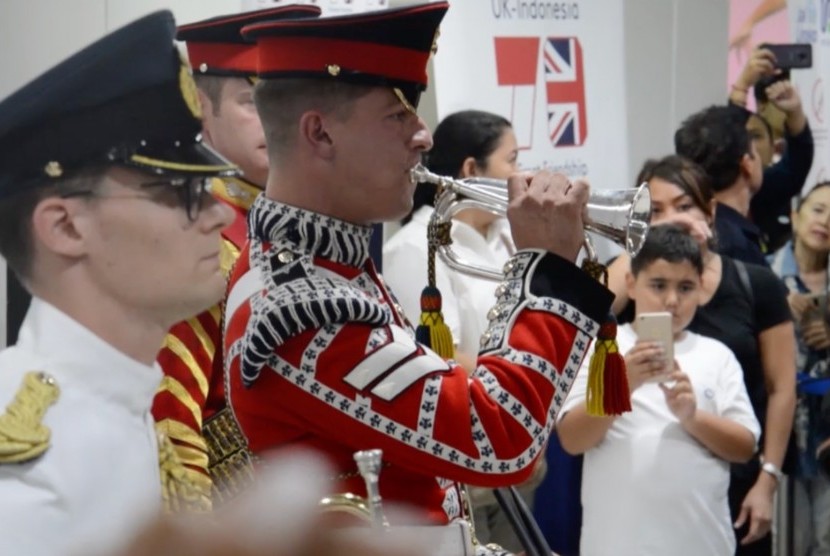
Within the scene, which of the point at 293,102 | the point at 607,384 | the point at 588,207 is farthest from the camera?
the point at 607,384

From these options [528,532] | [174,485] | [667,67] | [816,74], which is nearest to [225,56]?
[528,532]

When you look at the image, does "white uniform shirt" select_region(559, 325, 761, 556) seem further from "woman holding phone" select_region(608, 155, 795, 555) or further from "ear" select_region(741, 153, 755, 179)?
"ear" select_region(741, 153, 755, 179)

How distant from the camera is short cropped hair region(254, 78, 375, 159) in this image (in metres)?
1.75

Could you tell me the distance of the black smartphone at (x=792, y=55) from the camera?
184 inches

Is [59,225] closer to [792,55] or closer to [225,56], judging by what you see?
[225,56]

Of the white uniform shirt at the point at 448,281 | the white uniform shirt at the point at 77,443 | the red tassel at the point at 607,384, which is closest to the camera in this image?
the white uniform shirt at the point at 77,443

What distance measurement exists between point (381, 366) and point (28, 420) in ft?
1.79

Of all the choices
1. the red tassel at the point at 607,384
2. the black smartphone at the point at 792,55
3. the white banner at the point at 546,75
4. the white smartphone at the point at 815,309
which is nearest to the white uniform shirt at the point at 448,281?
the white banner at the point at 546,75

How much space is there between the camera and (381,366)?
5.43 feet

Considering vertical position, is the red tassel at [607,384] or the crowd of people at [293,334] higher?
the crowd of people at [293,334]

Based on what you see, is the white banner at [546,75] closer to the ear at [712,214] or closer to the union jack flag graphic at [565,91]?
the union jack flag graphic at [565,91]

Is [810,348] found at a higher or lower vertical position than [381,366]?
lower

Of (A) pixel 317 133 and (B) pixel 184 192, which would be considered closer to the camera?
(B) pixel 184 192

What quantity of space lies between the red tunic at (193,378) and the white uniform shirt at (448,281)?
117 cm
